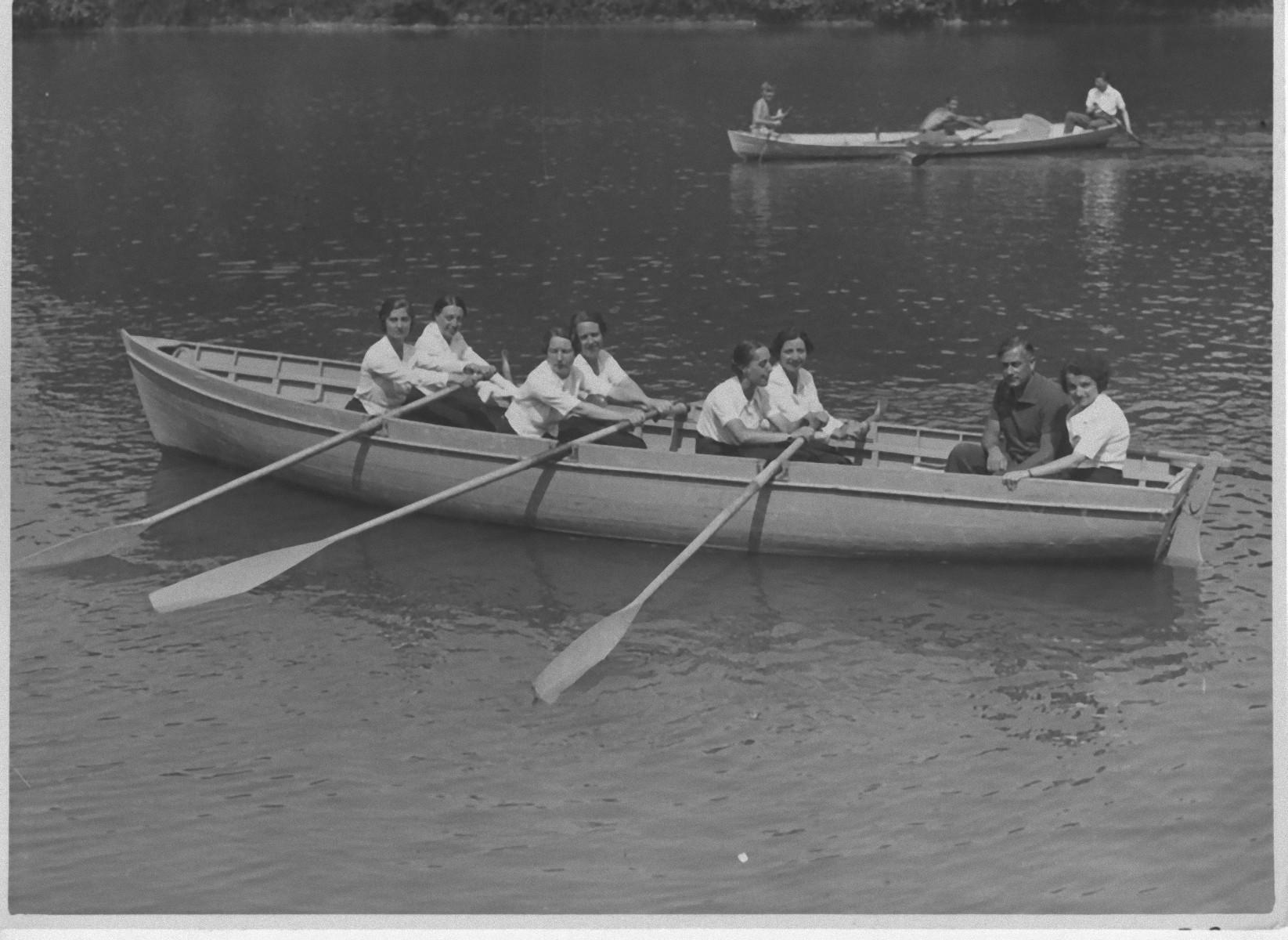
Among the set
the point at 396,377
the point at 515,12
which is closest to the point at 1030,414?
the point at 396,377

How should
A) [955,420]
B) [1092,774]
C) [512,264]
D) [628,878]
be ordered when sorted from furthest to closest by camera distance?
[512,264], [955,420], [1092,774], [628,878]

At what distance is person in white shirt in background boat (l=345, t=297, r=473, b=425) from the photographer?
675 inches

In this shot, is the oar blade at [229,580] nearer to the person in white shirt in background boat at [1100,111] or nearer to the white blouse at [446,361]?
the white blouse at [446,361]

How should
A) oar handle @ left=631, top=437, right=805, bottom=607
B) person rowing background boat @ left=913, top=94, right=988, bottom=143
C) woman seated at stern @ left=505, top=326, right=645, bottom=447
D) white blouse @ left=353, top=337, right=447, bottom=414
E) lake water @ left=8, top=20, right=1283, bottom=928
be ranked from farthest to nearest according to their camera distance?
1. person rowing background boat @ left=913, top=94, right=988, bottom=143
2. white blouse @ left=353, top=337, right=447, bottom=414
3. woman seated at stern @ left=505, top=326, right=645, bottom=447
4. oar handle @ left=631, top=437, right=805, bottom=607
5. lake water @ left=8, top=20, right=1283, bottom=928

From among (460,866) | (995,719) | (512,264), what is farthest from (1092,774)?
(512,264)

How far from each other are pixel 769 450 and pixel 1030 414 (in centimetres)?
232

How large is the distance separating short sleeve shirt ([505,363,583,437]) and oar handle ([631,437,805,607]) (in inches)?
73.5

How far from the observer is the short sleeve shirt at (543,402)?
16.5 meters

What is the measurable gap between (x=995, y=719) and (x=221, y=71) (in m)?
50.1

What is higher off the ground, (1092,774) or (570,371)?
(570,371)

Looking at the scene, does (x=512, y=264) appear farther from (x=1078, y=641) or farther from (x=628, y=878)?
(x=628, y=878)

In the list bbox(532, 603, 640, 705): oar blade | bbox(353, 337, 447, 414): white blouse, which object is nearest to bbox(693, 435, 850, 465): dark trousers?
bbox(532, 603, 640, 705): oar blade

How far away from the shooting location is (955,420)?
20422 mm

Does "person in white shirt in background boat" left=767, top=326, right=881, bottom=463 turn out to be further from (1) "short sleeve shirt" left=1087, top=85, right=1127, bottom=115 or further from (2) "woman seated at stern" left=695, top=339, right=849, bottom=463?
(1) "short sleeve shirt" left=1087, top=85, right=1127, bottom=115
